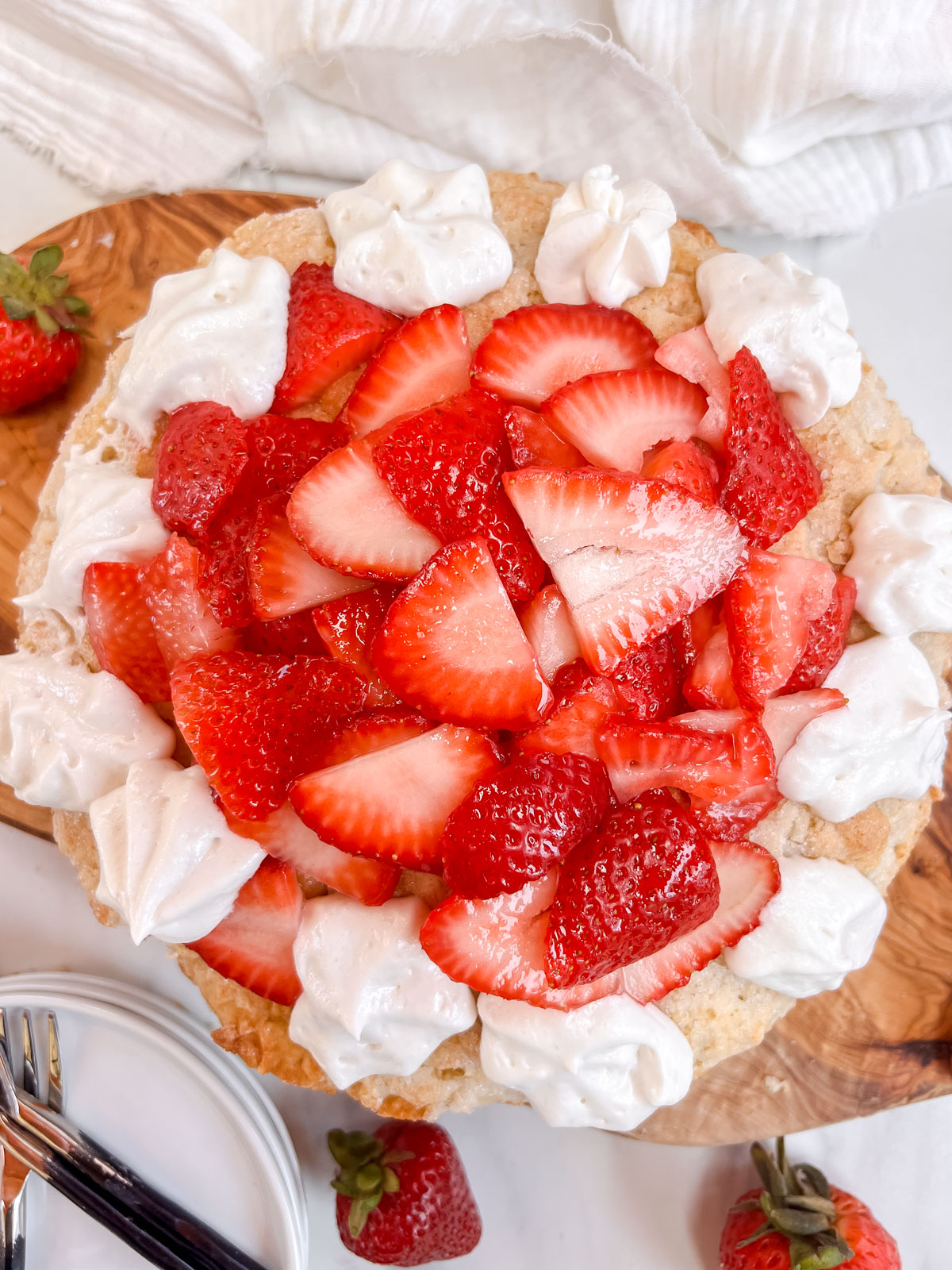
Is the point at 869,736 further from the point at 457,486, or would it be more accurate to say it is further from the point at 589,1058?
the point at 457,486

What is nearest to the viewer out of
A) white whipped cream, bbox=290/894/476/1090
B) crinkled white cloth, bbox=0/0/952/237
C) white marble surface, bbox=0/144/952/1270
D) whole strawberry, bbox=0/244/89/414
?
white whipped cream, bbox=290/894/476/1090

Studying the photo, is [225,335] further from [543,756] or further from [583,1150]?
[583,1150]

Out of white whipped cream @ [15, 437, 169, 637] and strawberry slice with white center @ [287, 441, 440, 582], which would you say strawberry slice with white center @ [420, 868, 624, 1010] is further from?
white whipped cream @ [15, 437, 169, 637]

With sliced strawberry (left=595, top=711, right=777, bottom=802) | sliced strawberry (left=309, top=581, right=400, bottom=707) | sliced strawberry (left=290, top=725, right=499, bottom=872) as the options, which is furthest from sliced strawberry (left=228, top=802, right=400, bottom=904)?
sliced strawberry (left=595, top=711, right=777, bottom=802)

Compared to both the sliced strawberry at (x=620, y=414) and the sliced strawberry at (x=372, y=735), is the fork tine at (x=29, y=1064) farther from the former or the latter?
the sliced strawberry at (x=620, y=414)

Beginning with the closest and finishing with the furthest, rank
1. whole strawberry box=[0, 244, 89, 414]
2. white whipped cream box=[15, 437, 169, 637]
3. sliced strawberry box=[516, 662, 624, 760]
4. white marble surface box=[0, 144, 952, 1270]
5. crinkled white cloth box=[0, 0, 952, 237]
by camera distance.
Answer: sliced strawberry box=[516, 662, 624, 760] → white whipped cream box=[15, 437, 169, 637] → whole strawberry box=[0, 244, 89, 414] → crinkled white cloth box=[0, 0, 952, 237] → white marble surface box=[0, 144, 952, 1270]

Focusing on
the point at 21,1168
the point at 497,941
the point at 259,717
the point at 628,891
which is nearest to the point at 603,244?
the point at 259,717

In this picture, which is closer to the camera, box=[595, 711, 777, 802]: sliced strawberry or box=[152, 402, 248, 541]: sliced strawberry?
box=[595, 711, 777, 802]: sliced strawberry
